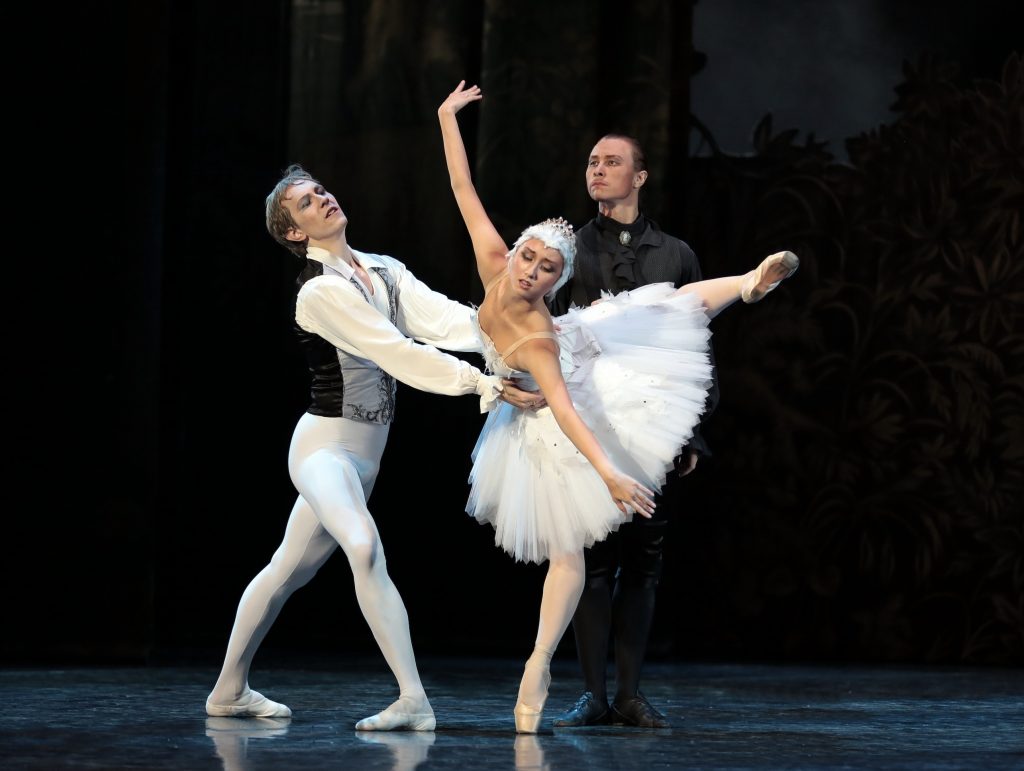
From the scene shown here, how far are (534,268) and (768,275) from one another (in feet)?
1.72

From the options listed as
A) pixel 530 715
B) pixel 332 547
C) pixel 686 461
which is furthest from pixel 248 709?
pixel 686 461

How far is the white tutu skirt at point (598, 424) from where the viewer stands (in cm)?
293

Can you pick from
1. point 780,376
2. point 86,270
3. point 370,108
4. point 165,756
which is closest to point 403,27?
point 370,108

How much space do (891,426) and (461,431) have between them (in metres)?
1.44

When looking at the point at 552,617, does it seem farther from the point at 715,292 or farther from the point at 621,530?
the point at 715,292

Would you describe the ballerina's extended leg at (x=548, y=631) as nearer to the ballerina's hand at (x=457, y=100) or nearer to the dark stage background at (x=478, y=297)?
the ballerina's hand at (x=457, y=100)

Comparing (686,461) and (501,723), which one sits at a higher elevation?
(686,461)

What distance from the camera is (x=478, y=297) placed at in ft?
15.0

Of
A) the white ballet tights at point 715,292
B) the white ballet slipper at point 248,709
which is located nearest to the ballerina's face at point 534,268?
the white ballet tights at point 715,292

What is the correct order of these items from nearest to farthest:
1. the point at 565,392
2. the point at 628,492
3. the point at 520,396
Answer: the point at 628,492, the point at 565,392, the point at 520,396

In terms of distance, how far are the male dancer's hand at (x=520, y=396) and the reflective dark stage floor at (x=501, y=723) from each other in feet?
2.23

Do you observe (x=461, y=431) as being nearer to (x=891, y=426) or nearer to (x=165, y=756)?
(x=891, y=426)

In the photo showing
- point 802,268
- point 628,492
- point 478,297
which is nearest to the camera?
point 628,492

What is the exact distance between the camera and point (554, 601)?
292 centimetres
